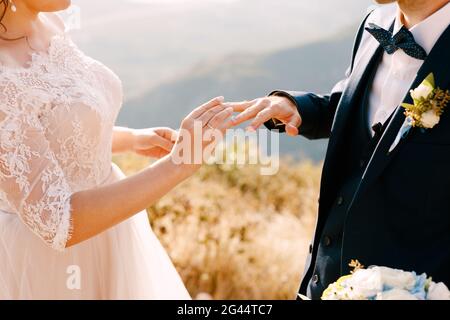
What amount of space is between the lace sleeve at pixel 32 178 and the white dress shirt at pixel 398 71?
1.15 metres

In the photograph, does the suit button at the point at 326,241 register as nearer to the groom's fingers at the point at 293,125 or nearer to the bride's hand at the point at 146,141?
the groom's fingers at the point at 293,125

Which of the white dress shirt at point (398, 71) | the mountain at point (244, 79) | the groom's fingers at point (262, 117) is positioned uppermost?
the mountain at point (244, 79)

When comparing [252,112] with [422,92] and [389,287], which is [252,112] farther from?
[389,287]

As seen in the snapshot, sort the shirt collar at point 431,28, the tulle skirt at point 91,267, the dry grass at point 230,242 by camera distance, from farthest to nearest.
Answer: the dry grass at point 230,242 → the tulle skirt at point 91,267 → the shirt collar at point 431,28

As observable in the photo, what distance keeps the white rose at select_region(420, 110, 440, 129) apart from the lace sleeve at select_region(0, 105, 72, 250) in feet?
4.06

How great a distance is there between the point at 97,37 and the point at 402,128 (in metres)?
24.2

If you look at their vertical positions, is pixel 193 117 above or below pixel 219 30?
below

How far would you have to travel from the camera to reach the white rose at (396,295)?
1639 millimetres

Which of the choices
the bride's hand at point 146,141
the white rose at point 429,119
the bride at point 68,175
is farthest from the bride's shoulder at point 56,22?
the white rose at point 429,119

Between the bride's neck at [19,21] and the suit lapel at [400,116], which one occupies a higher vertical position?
the bride's neck at [19,21]

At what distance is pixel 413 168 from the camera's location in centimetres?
207

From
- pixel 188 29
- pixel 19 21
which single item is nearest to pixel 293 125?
pixel 19 21
